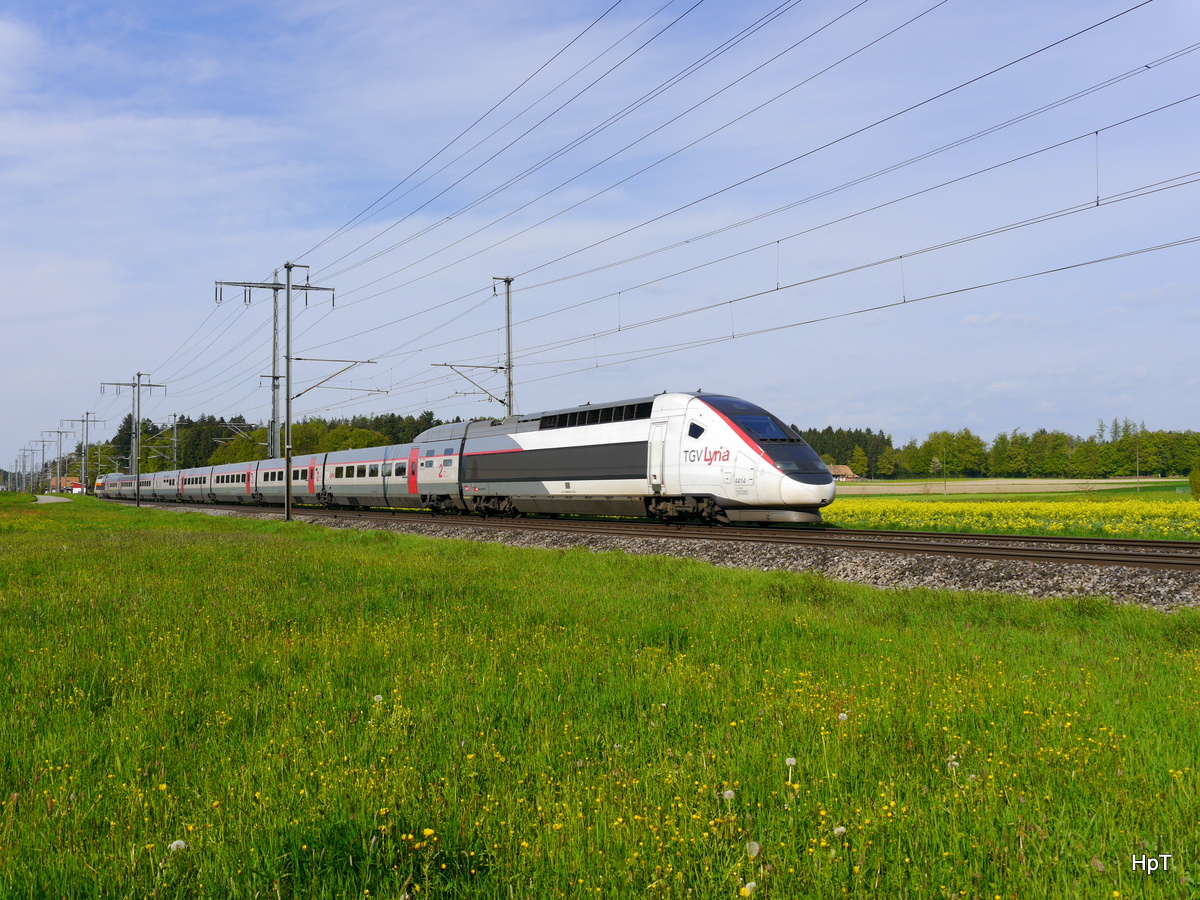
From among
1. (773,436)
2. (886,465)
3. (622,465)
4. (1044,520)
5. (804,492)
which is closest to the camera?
(804,492)

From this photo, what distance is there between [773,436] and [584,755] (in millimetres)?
17925

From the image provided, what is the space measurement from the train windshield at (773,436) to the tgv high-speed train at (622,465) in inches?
1.4

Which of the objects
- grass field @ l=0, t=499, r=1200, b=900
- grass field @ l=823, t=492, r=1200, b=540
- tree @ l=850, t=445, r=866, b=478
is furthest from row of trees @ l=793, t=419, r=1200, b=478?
grass field @ l=0, t=499, r=1200, b=900

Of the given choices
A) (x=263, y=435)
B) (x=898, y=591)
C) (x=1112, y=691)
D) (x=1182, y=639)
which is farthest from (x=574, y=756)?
(x=263, y=435)

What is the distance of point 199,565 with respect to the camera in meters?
14.2

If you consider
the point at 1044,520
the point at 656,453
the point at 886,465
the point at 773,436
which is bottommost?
the point at 1044,520

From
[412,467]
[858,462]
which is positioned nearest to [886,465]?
[858,462]

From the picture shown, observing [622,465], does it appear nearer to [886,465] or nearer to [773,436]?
[773,436]

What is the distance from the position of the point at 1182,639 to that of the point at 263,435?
140982 millimetres

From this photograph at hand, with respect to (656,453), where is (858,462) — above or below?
above

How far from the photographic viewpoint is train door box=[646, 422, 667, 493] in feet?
77.4

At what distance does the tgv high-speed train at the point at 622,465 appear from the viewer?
21.3m

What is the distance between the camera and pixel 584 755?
4590 millimetres

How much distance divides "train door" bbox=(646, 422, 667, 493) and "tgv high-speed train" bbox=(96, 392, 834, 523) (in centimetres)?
3
